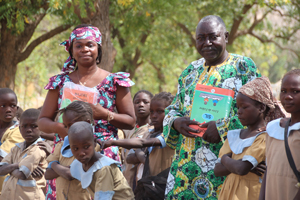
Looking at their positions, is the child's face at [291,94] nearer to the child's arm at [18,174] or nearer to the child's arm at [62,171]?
the child's arm at [62,171]

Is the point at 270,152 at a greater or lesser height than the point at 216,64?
lesser

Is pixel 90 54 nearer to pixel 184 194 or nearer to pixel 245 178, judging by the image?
pixel 184 194

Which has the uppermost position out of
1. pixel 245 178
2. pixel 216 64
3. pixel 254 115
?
pixel 216 64

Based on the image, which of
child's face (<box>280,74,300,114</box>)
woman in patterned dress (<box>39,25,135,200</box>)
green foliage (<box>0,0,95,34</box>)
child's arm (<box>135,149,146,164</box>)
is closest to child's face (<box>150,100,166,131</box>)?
child's arm (<box>135,149,146,164</box>)

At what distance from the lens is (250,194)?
2939 millimetres

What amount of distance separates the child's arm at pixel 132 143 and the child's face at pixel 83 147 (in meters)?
0.24

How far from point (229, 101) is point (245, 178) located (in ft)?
2.04

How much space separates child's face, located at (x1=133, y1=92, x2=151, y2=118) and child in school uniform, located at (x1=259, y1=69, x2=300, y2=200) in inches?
122

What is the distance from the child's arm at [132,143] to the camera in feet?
11.6

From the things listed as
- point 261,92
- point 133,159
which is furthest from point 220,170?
point 133,159

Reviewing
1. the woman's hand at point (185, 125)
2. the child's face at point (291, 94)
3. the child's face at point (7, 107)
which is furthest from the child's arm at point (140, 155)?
the child's face at point (291, 94)

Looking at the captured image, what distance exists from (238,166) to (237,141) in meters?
0.25

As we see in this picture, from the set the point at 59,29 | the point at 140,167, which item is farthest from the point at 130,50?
the point at 140,167

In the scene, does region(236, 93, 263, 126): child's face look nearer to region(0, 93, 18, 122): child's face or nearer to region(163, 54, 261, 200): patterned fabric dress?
region(163, 54, 261, 200): patterned fabric dress
